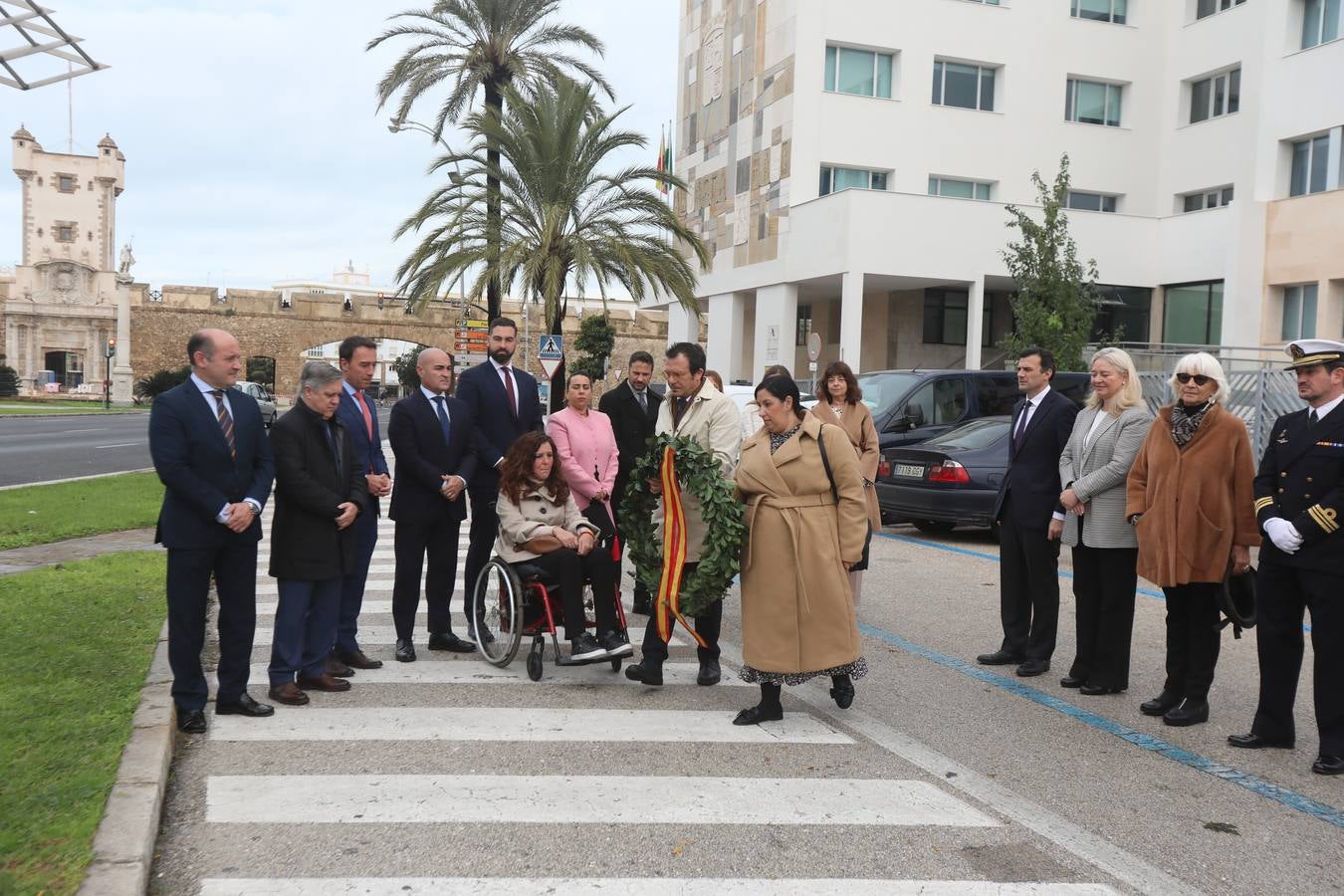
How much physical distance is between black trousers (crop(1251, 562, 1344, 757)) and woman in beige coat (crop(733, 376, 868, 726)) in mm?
1954

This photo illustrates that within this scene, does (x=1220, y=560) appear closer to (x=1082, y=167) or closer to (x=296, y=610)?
(x=296, y=610)

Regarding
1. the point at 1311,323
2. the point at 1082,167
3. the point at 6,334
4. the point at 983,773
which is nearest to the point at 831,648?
the point at 983,773

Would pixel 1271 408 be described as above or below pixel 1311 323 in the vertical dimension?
below

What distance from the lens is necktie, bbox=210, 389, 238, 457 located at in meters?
5.32

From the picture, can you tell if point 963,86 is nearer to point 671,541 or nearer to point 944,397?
point 944,397

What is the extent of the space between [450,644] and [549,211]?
17.0 meters

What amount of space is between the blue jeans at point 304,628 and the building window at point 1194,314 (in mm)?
29158

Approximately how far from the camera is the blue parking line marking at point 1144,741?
474cm

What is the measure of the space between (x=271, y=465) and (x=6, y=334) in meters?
82.2

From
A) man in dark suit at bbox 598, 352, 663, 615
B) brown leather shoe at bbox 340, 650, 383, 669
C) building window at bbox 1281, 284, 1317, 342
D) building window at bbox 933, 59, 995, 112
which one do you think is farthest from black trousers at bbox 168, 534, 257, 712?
building window at bbox 933, 59, 995, 112

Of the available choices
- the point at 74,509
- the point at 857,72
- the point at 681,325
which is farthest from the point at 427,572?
the point at 681,325

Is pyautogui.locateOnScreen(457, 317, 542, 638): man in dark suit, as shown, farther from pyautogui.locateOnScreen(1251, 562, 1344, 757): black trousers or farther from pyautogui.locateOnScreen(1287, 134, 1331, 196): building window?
pyautogui.locateOnScreen(1287, 134, 1331, 196): building window

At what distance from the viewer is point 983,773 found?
5.03 meters

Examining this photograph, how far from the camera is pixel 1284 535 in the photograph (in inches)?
206
